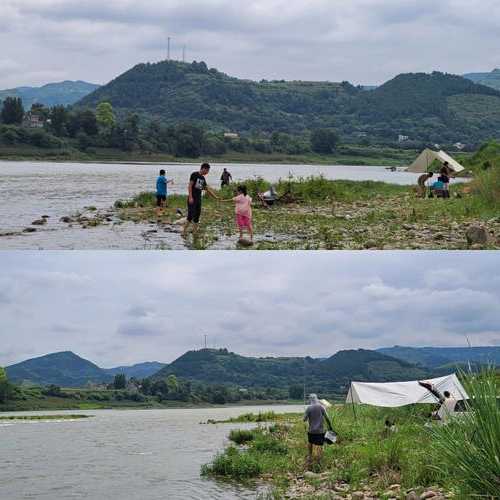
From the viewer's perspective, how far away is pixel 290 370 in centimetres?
10100

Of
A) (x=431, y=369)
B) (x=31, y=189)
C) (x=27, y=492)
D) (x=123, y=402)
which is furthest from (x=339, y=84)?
(x=27, y=492)

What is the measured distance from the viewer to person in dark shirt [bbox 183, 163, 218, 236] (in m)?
16.0

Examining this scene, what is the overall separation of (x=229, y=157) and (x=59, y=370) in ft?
318

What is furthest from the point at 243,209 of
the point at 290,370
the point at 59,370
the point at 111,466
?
the point at 59,370

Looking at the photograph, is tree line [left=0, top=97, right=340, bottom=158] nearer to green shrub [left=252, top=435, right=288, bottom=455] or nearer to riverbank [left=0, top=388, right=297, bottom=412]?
riverbank [left=0, top=388, right=297, bottom=412]

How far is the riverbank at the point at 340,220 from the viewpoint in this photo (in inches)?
683

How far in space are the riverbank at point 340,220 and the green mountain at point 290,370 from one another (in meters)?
25.4

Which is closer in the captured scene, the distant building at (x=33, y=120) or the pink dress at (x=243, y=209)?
the pink dress at (x=243, y=209)

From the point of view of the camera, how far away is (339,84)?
412ft

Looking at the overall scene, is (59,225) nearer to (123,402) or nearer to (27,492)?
(27,492)

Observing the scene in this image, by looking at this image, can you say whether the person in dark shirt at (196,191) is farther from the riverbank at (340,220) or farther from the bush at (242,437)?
the bush at (242,437)

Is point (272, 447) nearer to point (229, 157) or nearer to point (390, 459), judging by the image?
point (390, 459)

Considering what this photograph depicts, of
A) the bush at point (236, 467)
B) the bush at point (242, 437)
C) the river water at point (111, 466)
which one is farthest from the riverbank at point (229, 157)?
the bush at point (236, 467)

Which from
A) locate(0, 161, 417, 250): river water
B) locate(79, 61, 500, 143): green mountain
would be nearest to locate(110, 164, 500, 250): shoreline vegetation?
locate(0, 161, 417, 250): river water
